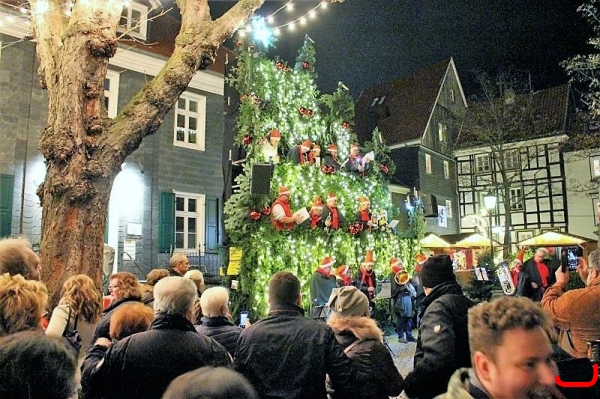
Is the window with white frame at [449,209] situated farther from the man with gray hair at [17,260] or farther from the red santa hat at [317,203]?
the man with gray hair at [17,260]

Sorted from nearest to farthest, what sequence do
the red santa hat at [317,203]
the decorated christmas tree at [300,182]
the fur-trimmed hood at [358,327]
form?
1. the fur-trimmed hood at [358,327]
2. the decorated christmas tree at [300,182]
3. the red santa hat at [317,203]

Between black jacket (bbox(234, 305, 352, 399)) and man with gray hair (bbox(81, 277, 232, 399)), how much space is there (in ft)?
0.88

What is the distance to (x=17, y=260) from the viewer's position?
148 inches

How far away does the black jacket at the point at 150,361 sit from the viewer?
3080 millimetres

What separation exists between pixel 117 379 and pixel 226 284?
920 centimetres

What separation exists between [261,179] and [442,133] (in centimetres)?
2575

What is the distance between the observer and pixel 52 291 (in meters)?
5.17

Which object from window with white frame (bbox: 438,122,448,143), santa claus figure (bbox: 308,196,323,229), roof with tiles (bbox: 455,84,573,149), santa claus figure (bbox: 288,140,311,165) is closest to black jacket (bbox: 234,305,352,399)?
santa claus figure (bbox: 308,196,323,229)

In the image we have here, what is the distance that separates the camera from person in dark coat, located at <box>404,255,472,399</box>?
11.3 ft

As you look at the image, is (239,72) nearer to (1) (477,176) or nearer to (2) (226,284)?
(2) (226,284)

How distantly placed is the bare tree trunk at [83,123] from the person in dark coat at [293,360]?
247 centimetres

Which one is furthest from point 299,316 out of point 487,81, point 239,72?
point 487,81

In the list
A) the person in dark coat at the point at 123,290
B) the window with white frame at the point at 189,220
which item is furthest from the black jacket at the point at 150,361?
the window with white frame at the point at 189,220

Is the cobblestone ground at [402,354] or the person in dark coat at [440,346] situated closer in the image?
the person in dark coat at [440,346]
